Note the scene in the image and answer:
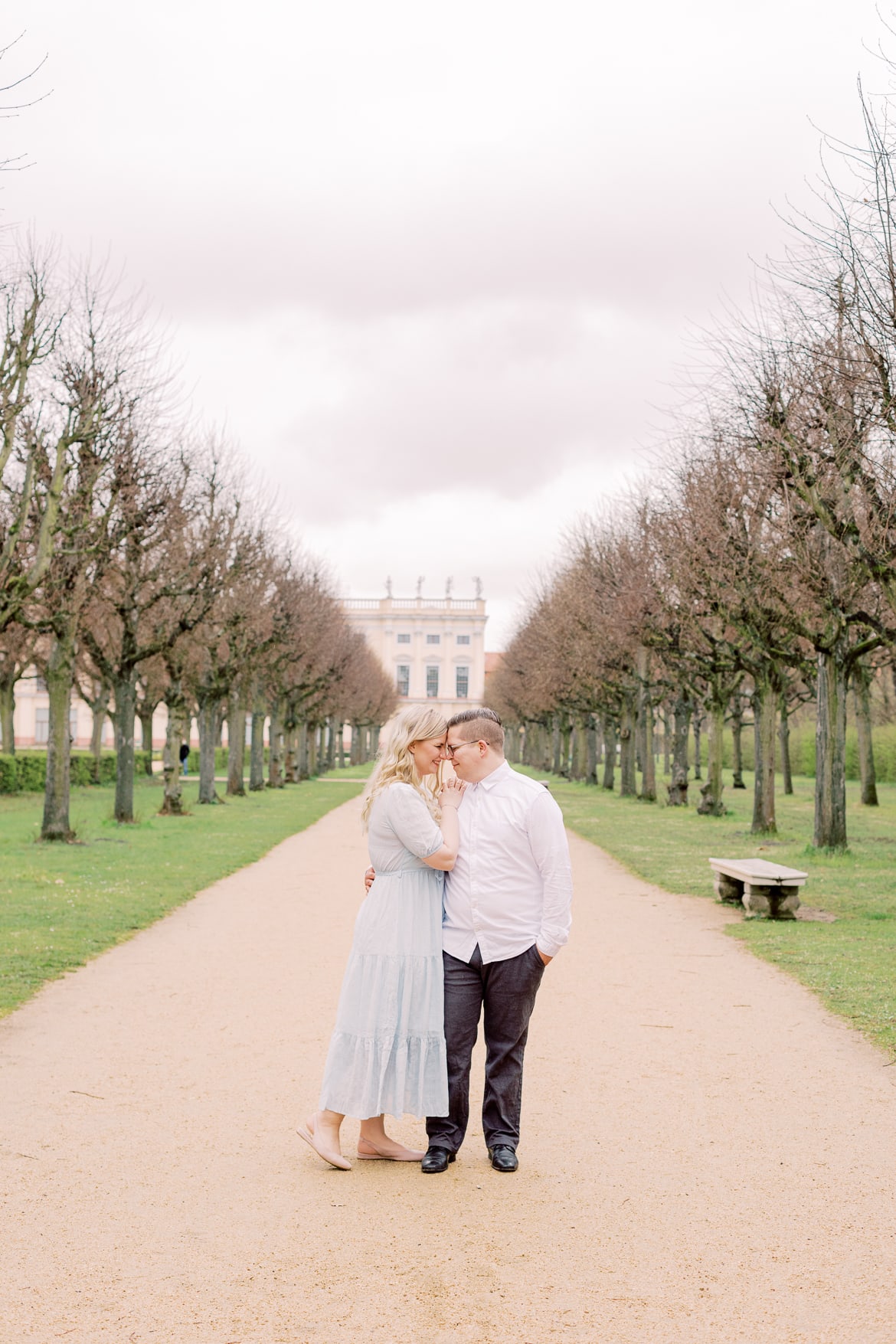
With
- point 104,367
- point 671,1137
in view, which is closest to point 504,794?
point 671,1137

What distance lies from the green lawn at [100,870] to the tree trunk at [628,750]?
10.5 m

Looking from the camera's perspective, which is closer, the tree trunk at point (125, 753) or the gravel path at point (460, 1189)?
the gravel path at point (460, 1189)

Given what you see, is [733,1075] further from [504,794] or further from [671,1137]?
[504,794]

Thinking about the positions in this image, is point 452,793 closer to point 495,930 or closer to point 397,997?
point 495,930

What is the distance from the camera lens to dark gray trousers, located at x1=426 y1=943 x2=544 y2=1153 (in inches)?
196

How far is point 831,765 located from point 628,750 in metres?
20.1

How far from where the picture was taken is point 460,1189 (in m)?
4.75

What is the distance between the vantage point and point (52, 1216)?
439cm

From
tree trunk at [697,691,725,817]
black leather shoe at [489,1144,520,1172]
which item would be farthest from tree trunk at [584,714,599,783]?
black leather shoe at [489,1144,520,1172]

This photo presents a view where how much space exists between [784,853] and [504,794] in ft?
46.8

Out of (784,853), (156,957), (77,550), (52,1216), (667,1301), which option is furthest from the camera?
(784,853)

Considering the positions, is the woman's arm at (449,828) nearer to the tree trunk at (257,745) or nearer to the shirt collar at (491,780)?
the shirt collar at (491,780)

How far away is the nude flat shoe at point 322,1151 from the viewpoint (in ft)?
16.1

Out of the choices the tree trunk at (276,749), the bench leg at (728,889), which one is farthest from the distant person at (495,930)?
the tree trunk at (276,749)
